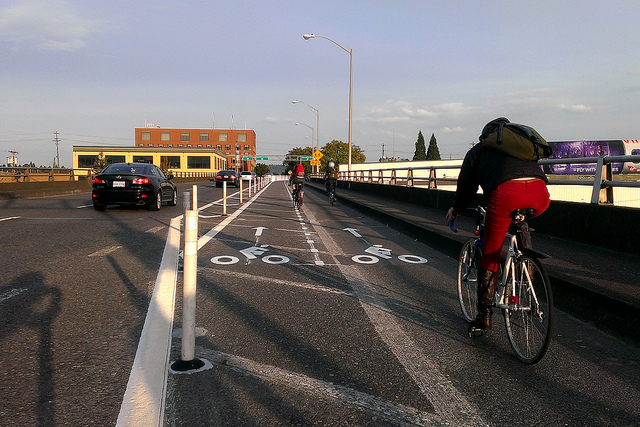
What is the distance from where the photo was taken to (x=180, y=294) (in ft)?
18.3

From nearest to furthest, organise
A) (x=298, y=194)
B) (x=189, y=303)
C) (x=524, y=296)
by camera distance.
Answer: (x=189, y=303), (x=524, y=296), (x=298, y=194)

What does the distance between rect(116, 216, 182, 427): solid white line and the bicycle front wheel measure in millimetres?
2445

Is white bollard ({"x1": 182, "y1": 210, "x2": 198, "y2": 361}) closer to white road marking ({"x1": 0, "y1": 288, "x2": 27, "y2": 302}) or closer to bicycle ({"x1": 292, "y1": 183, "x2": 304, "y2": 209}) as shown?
white road marking ({"x1": 0, "y1": 288, "x2": 27, "y2": 302})

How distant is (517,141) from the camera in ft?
12.7

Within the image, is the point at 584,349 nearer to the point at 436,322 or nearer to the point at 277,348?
the point at 436,322

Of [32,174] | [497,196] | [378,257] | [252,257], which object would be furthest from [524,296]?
[32,174]

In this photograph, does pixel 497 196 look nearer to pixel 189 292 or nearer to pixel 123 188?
pixel 189 292

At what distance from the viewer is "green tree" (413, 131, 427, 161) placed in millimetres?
156750

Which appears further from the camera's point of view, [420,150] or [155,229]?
[420,150]

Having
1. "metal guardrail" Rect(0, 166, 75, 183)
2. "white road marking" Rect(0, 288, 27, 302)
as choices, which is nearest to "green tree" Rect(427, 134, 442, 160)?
"metal guardrail" Rect(0, 166, 75, 183)

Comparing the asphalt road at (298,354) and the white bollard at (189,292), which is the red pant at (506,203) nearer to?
the asphalt road at (298,354)

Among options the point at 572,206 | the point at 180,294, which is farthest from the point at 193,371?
the point at 572,206

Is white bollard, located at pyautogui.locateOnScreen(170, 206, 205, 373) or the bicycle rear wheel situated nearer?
white bollard, located at pyautogui.locateOnScreen(170, 206, 205, 373)

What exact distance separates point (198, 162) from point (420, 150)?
7583cm
